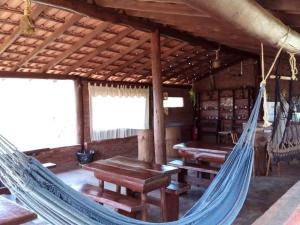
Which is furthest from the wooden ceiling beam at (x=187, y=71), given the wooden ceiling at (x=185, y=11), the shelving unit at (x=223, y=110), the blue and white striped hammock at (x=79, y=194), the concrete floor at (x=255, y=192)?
the blue and white striped hammock at (x=79, y=194)

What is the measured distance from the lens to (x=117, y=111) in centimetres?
807

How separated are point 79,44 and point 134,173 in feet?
10.9

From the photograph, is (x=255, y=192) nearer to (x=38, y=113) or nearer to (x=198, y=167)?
(x=198, y=167)

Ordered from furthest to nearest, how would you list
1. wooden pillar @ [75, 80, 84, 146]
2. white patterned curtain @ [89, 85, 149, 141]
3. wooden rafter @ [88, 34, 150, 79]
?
white patterned curtain @ [89, 85, 149, 141] < wooden pillar @ [75, 80, 84, 146] < wooden rafter @ [88, 34, 150, 79]

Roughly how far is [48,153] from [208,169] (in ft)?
12.1

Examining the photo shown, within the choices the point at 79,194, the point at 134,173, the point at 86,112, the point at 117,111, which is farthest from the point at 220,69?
the point at 79,194

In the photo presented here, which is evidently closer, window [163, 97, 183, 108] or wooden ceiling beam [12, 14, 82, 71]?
wooden ceiling beam [12, 14, 82, 71]

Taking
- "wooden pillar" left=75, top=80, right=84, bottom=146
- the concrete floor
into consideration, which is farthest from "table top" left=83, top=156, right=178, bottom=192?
"wooden pillar" left=75, top=80, right=84, bottom=146

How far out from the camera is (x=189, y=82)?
10.7 meters

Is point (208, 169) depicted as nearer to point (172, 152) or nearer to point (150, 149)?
point (150, 149)

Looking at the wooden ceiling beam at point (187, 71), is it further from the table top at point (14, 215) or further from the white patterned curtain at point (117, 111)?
the table top at point (14, 215)

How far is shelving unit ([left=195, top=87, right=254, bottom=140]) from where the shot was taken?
380 inches

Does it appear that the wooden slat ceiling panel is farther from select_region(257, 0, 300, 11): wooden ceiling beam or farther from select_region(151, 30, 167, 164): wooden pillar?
select_region(257, 0, 300, 11): wooden ceiling beam

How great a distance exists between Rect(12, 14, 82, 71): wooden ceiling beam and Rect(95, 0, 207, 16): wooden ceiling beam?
0.66m
